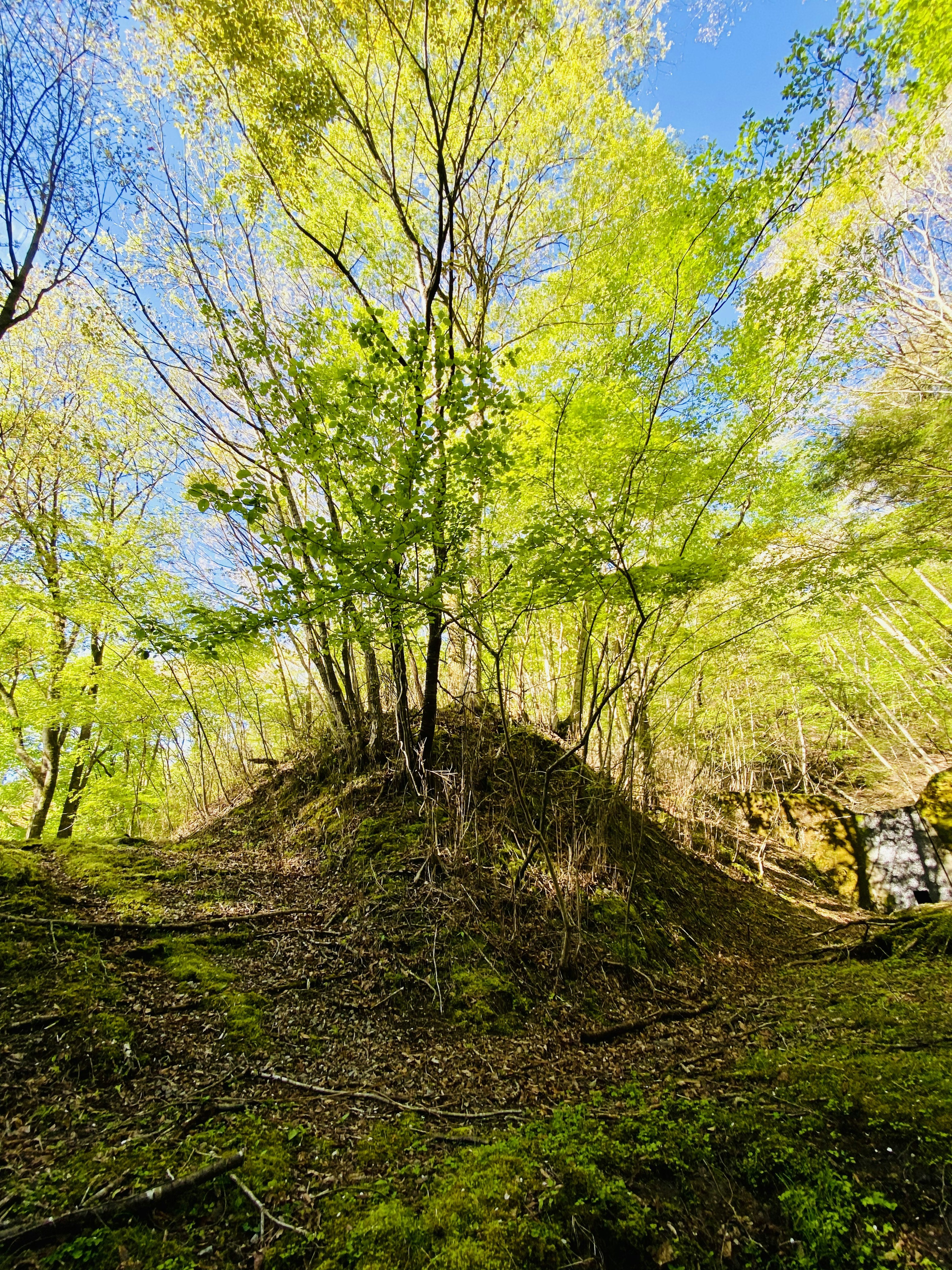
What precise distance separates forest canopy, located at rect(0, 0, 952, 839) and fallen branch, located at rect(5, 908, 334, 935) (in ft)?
6.03

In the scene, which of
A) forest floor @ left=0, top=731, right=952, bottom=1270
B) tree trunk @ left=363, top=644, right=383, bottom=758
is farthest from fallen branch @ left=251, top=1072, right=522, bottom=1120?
tree trunk @ left=363, top=644, right=383, bottom=758

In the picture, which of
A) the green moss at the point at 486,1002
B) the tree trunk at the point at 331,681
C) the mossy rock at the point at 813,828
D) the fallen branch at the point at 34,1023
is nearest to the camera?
the fallen branch at the point at 34,1023

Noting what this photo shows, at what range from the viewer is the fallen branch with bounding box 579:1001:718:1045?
11.7 ft

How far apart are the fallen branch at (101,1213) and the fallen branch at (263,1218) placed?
→ 0.10m

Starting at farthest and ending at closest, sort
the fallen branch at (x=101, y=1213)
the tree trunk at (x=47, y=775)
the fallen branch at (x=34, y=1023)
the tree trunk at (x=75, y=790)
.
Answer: the tree trunk at (x=75, y=790) → the tree trunk at (x=47, y=775) → the fallen branch at (x=34, y=1023) → the fallen branch at (x=101, y=1213)

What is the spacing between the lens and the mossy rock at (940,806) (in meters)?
8.41

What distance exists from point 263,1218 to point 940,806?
38.6ft

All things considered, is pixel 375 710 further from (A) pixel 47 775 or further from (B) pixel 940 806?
(B) pixel 940 806

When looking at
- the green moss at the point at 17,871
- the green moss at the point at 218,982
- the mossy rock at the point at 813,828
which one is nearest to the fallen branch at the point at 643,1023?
the green moss at the point at 218,982

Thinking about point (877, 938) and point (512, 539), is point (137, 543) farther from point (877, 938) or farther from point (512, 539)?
point (877, 938)

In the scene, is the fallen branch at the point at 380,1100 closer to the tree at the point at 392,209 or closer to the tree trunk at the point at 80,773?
the tree at the point at 392,209

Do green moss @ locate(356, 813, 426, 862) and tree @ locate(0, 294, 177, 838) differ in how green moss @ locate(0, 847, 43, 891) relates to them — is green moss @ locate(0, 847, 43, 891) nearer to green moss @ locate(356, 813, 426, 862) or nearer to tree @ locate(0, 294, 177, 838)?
green moss @ locate(356, 813, 426, 862)

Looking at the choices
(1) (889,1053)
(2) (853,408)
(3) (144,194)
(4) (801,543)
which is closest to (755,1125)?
(1) (889,1053)

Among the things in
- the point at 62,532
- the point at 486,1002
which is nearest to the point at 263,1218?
the point at 486,1002
